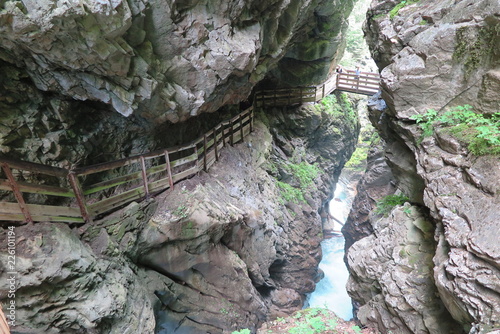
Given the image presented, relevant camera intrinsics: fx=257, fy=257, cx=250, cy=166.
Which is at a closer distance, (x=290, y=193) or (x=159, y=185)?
(x=159, y=185)

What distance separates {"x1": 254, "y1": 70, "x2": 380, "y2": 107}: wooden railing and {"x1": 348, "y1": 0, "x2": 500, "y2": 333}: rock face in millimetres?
7582

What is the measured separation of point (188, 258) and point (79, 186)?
3.23m

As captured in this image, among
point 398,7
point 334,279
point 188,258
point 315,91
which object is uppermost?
point 398,7

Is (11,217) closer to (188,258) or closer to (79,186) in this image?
(79,186)

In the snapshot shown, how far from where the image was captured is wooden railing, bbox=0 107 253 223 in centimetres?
445

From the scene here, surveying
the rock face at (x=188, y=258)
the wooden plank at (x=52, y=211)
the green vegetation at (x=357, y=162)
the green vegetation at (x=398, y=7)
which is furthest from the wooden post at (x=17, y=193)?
the green vegetation at (x=357, y=162)

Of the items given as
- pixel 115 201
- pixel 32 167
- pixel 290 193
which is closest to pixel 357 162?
pixel 290 193

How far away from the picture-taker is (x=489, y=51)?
5246 millimetres

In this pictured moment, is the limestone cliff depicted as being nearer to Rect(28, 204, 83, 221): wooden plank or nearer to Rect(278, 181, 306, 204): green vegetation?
Rect(28, 204, 83, 221): wooden plank

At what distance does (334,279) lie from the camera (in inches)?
664

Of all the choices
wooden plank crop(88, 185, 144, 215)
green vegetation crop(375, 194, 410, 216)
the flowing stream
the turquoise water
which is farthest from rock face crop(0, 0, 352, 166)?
the turquoise water

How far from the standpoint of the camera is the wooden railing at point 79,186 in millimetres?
4449

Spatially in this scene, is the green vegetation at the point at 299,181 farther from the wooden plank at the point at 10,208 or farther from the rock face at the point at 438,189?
the wooden plank at the point at 10,208

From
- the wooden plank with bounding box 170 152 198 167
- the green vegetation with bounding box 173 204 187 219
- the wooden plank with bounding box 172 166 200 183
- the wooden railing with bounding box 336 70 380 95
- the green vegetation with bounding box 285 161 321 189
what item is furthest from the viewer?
the wooden railing with bounding box 336 70 380 95
